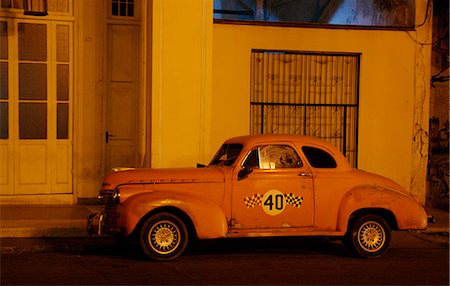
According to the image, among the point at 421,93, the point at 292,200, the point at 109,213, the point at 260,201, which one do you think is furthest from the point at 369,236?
the point at 421,93

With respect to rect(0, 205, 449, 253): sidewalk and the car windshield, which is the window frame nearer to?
the car windshield

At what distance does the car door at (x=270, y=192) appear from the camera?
8.63 m

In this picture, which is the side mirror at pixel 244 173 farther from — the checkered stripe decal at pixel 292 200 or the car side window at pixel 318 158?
the car side window at pixel 318 158

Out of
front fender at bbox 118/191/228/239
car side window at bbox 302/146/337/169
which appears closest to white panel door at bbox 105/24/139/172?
front fender at bbox 118/191/228/239

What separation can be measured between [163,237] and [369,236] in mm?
2888

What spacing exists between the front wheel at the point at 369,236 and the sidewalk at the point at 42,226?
2.71m

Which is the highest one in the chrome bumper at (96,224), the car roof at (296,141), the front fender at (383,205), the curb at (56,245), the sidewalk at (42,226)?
the car roof at (296,141)

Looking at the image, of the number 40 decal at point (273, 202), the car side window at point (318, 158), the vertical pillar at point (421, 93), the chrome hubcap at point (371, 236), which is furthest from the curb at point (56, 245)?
the vertical pillar at point (421, 93)

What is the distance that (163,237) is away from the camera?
842cm

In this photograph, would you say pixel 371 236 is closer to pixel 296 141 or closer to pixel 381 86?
pixel 296 141

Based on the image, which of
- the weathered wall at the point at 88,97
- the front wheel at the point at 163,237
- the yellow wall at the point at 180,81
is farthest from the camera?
the weathered wall at the point at 88,97

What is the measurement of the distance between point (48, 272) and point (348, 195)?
161 inches

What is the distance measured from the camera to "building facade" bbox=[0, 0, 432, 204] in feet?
39.5

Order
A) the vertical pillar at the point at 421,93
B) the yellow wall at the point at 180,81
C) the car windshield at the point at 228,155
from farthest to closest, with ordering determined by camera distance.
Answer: the vertical pillar at the point at 421,93 → the yellow wall at the point at 180,81 → the car windshield at the point at 228,155
